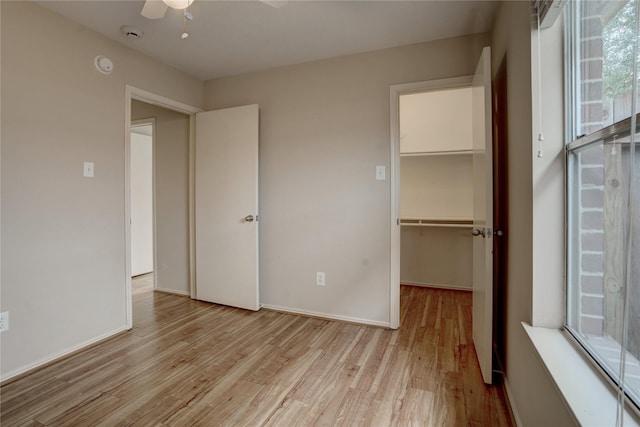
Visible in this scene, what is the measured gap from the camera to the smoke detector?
225 cm

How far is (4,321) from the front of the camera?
6.07 feet

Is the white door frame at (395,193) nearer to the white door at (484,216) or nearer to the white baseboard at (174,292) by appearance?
the white door at (484,216)

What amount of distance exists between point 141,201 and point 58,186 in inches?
99.1

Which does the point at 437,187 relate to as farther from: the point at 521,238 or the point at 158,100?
the point at 158,100

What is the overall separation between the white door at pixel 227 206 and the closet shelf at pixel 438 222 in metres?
1.91

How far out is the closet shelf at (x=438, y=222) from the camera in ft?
11.6

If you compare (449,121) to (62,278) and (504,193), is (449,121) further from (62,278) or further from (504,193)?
(62,278)

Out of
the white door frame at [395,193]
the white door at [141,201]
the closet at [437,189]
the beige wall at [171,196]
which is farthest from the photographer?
the white door at [141,201]

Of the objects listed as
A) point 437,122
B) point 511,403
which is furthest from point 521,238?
point 437,122

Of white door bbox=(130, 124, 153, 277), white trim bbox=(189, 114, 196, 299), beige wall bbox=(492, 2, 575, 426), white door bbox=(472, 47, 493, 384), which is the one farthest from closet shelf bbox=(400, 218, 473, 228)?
white door bbox=(130, 124, 153, 277)

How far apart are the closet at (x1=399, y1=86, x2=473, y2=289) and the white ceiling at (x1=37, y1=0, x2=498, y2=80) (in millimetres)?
1335

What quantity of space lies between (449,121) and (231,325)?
334 centimetres

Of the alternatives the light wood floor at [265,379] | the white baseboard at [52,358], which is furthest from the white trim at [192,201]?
the white baseboard at [52,358]

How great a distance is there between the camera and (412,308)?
3.09 metres
